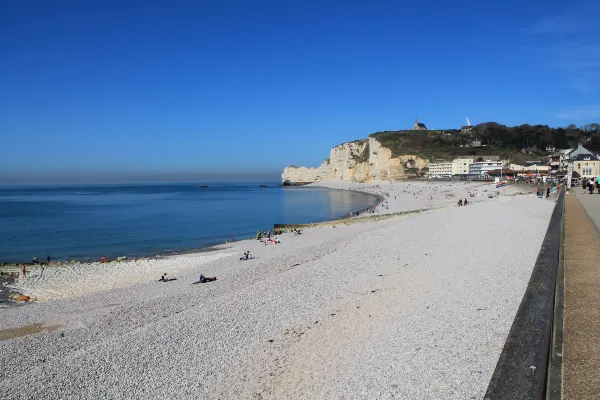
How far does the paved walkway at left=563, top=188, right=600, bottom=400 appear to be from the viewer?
10.2ft

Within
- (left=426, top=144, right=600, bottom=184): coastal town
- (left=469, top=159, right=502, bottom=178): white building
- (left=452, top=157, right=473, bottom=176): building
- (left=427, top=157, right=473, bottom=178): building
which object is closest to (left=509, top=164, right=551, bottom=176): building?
(left=426, top=144, right=600, bottom=184): coastal town

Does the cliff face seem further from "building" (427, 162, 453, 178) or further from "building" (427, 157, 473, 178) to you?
"building" (427, 157, 473, 178)

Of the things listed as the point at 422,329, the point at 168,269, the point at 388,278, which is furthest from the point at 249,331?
the point at 168,269

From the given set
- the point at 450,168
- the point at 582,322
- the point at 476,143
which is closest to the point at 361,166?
the point at 450,168

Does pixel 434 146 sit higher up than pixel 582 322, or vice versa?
pixel 434 146

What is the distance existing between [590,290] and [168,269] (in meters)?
14.9

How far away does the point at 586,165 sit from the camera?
64438 millimetres

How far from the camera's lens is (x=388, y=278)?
9703 mm

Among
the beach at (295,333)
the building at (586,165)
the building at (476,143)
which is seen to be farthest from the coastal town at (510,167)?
the beach at (295,333)

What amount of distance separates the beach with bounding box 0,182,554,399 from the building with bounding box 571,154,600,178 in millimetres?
63099

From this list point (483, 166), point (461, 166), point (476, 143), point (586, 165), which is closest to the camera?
point (586, 165)

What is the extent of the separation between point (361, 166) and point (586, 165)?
200 feet

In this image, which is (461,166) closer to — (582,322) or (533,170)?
(533,170)

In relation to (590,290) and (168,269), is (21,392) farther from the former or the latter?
(168,269)
